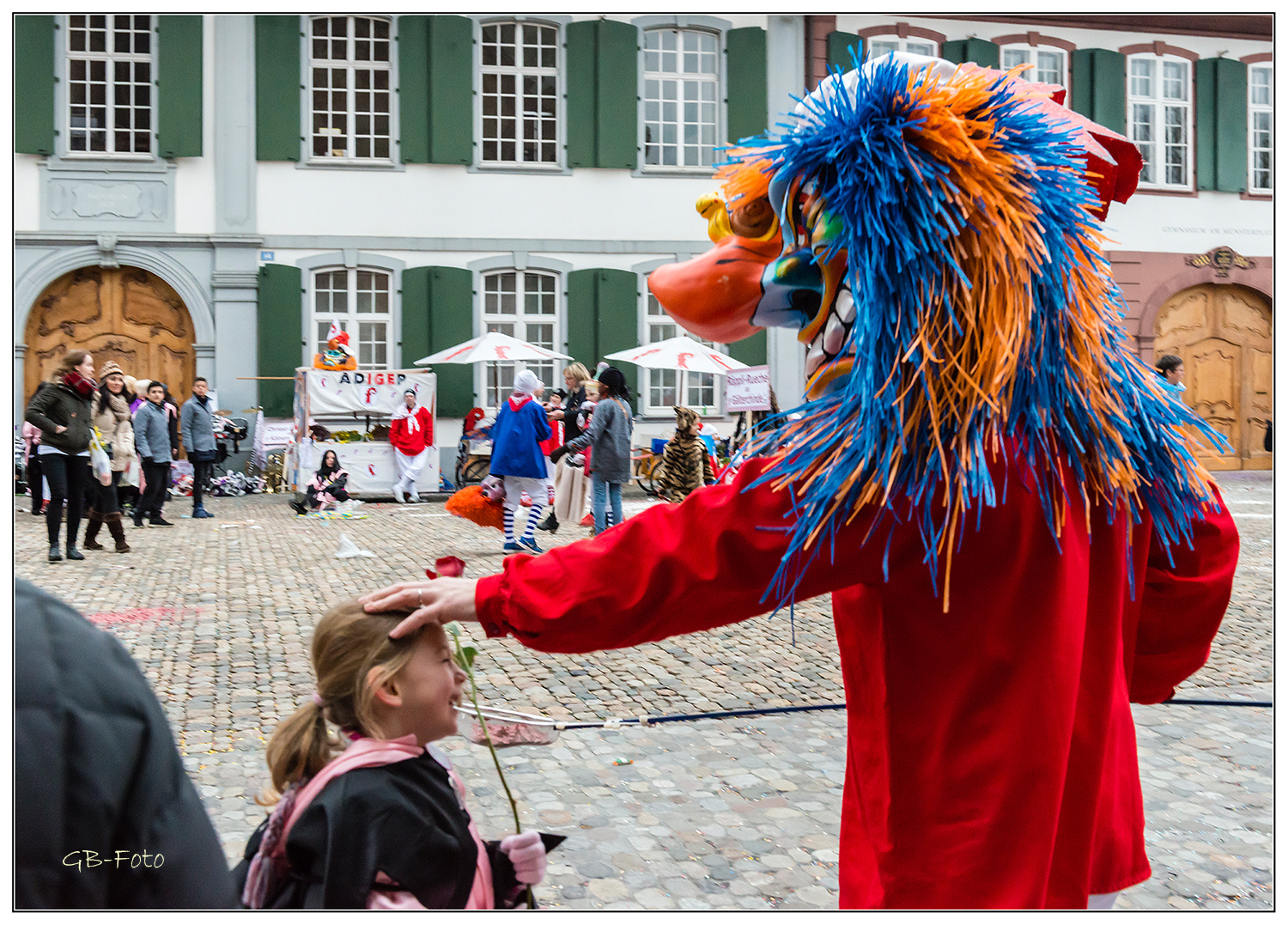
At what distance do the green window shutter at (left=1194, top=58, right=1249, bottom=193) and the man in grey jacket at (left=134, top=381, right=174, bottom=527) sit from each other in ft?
50.9

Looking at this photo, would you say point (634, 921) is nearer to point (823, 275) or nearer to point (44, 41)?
point (823, 275)

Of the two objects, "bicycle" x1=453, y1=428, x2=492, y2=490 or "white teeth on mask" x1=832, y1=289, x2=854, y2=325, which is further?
"bicycle" x1=453, y1=428, x2=492, y2=490

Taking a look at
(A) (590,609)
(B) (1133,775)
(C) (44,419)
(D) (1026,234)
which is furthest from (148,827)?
(C) (44,419)

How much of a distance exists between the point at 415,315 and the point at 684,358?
4465 millimetres

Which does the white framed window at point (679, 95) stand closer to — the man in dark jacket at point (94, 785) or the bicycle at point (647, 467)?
the bicycle at point (647, 467)

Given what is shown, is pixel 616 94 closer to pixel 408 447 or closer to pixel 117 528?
pixel 408 447

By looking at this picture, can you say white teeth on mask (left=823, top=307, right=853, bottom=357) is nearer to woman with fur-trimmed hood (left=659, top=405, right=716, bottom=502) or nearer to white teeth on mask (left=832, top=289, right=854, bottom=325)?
white teeth on mask (left=832, top=289, right=854, bottom=325)

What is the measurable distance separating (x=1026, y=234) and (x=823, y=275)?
0.27 m

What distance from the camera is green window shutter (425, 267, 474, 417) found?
1684cm

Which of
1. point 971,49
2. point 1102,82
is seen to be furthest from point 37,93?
point 1102,82

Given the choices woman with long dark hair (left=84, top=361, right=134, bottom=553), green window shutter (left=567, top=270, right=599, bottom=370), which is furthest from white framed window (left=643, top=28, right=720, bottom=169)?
woman with long dark hair (left=84, top=361, right=134, bottom=553)

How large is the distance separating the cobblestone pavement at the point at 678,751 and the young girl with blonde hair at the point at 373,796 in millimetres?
1163

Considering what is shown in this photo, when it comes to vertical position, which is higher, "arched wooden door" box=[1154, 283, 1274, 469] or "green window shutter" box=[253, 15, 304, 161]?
"green window shutter" box=[253, 15, 304, 161]

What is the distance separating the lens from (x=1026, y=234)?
4.57ft
